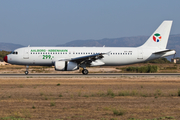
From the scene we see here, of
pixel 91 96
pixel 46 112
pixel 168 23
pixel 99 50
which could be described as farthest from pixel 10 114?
pixel 168 23

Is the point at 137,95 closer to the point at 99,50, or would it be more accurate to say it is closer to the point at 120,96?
the point at 120,96

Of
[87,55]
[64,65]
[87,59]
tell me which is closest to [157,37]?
[87,55]

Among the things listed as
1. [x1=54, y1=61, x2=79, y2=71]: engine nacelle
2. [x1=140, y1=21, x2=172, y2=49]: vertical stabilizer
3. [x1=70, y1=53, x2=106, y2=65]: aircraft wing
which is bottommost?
[x1=54, y1=61, x2=79, y2=71]: engine nacelle

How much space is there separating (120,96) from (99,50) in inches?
844

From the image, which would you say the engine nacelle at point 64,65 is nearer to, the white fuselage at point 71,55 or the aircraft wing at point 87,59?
the aircraft wing at point 87,59

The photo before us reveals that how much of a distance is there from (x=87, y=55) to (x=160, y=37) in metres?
11.2

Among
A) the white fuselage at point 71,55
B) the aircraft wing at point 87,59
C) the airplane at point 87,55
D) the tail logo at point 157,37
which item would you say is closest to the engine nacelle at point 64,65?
the airplane at point 87,55

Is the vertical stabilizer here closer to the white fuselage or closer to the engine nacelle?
the white fuselage

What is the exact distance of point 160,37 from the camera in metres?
40.5

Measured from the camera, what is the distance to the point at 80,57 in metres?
36.1

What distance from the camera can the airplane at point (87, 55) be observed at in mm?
36688

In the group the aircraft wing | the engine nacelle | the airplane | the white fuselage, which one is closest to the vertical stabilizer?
the airplane

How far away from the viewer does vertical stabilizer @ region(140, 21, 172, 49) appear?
40406mm

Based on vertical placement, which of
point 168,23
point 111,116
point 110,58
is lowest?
point 111,116
